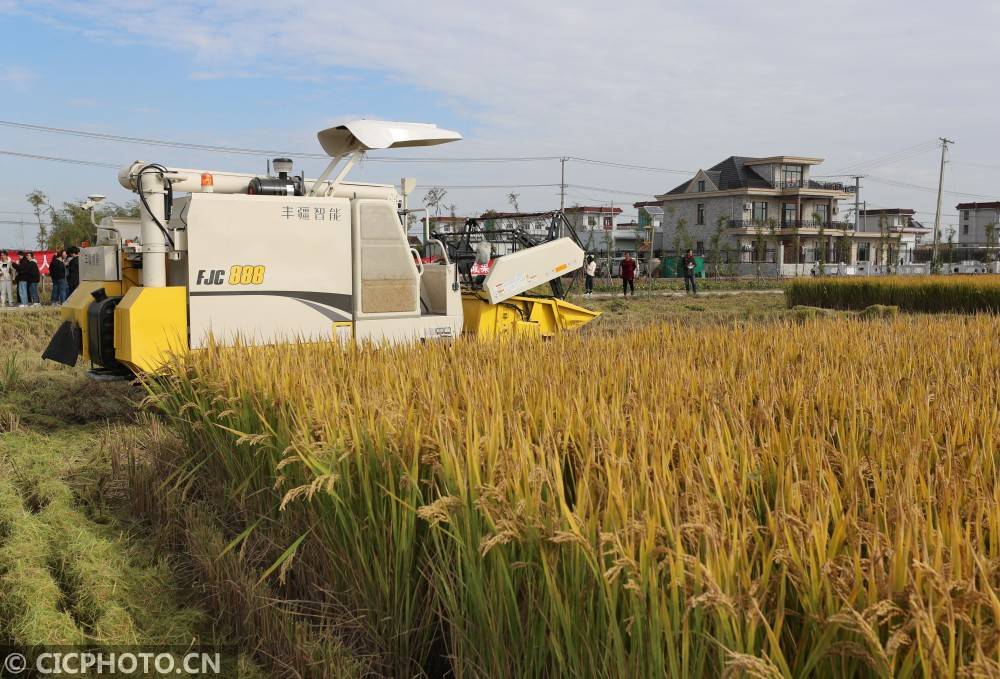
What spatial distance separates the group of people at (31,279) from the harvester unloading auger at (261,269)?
510 inches

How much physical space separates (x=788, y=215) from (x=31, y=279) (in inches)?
2489

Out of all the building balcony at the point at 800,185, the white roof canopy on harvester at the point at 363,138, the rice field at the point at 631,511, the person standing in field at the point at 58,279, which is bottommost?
the rice field at the point at 631,511

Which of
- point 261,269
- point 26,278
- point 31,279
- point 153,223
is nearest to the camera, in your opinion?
Answer: point 153,223

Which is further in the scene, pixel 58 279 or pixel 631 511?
pixel 58 279

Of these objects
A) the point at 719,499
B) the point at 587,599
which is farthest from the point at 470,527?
the point at 719,499

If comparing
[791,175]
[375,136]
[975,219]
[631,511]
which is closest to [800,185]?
[791,175]

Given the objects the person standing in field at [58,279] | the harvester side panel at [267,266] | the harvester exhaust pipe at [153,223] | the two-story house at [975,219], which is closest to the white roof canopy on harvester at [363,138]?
the harvester side panel at [267,266]

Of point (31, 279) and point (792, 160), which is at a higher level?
point (792, 160)

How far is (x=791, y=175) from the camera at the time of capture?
7275cm

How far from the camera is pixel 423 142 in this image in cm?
974

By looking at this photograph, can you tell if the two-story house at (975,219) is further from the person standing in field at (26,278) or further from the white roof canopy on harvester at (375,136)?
the white roof canopy on harvester at (375,136)

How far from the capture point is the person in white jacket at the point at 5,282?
80.2ft

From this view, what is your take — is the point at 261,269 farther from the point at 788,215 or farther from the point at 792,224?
the point at 788,215

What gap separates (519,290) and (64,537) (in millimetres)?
6477
